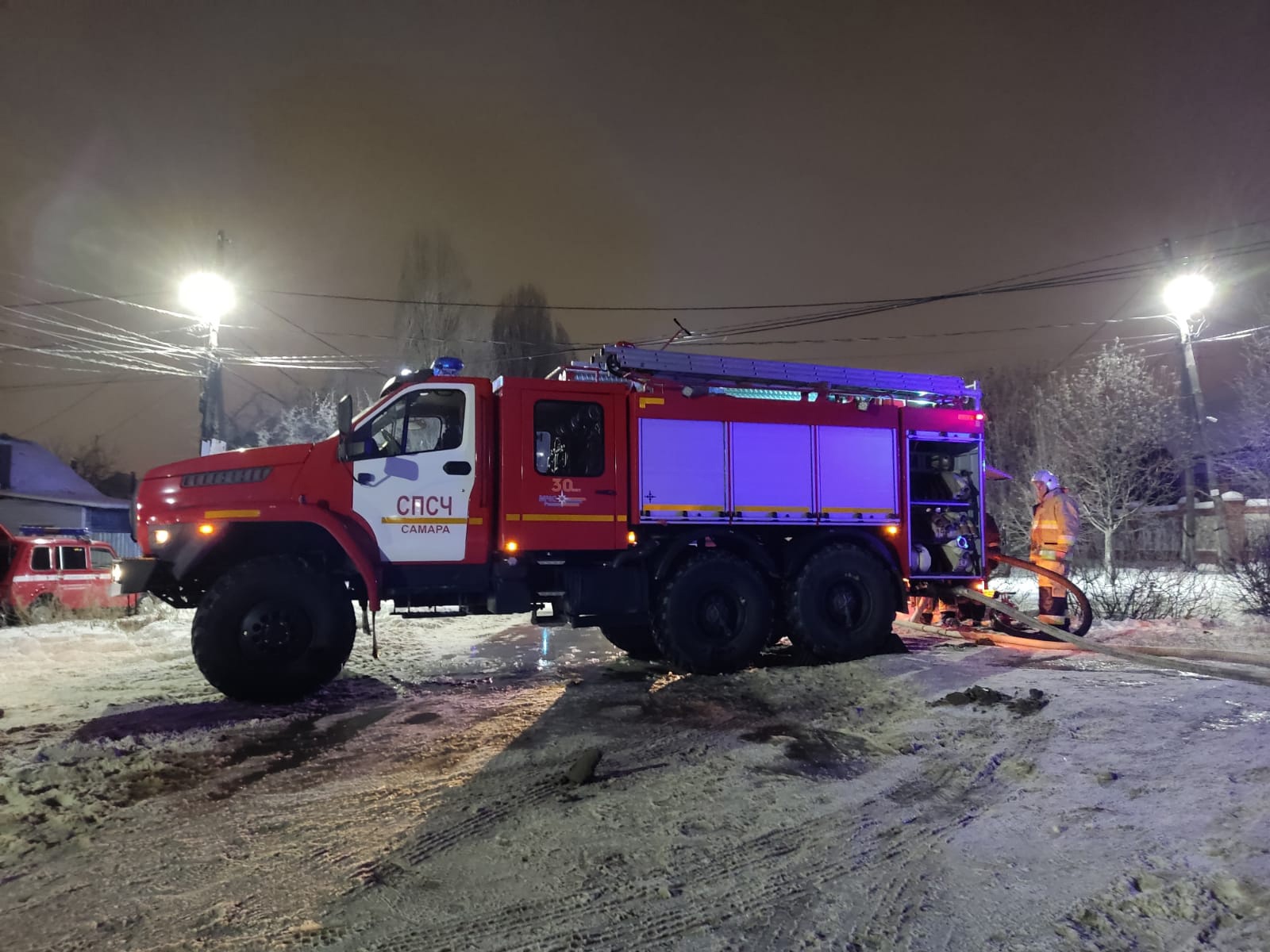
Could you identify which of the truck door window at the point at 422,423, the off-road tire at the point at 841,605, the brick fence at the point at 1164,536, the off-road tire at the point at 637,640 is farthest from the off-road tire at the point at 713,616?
the brick fence at the point at 1164,536

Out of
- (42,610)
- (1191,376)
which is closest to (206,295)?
(42,610)

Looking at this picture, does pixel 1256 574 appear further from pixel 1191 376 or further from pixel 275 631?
pixel 1191 376

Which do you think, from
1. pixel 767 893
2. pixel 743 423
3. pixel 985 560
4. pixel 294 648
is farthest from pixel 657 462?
pixel 767 893

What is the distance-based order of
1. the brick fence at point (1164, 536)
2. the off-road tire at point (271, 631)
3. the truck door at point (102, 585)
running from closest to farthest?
the off-road tire at point (271, 631)
the truck door at point (102, 585)
the brick fence at point (1164, 536)

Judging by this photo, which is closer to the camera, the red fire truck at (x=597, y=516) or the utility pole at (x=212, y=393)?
the red fire truck at (x=597, y=516)

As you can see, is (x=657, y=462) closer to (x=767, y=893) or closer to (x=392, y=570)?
(x=392, y=570)

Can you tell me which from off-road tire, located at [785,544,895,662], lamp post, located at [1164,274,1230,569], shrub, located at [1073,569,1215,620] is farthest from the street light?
off-road tire, located at [785,544,895,662]

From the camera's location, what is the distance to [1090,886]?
3.20m

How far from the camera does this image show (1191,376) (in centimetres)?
2111

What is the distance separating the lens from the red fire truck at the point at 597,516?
6.82 metres

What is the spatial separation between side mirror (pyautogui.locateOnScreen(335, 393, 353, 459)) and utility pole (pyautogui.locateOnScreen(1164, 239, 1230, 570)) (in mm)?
20277

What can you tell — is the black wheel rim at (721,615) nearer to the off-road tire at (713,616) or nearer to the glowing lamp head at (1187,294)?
the off-road tire at (713,616)

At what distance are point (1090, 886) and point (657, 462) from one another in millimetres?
5309

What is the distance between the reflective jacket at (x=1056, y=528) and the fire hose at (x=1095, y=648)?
364 mm
